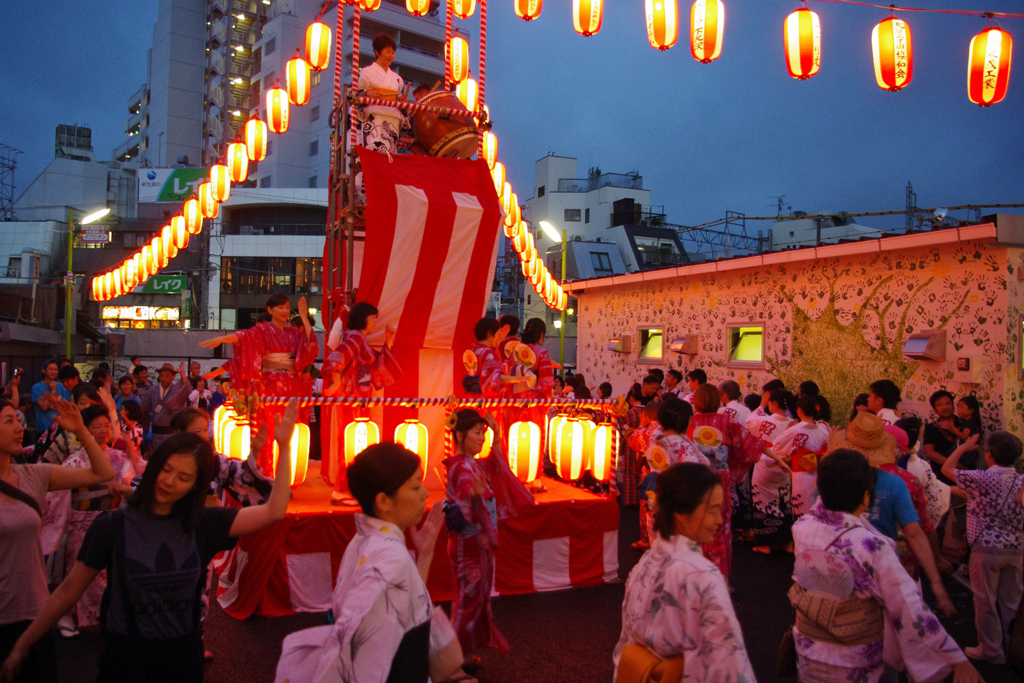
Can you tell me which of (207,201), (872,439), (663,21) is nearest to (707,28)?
(663,21)

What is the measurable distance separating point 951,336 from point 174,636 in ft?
28.2

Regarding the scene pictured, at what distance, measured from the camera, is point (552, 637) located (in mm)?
4777

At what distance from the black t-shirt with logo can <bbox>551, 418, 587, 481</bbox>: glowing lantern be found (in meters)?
4.24

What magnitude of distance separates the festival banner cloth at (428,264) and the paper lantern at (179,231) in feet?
23.0

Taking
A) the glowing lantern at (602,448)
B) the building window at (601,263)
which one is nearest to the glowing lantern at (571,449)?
the glowing lantern at (602,448)

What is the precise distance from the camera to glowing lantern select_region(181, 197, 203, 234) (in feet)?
38.0

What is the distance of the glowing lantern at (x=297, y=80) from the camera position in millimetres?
10641

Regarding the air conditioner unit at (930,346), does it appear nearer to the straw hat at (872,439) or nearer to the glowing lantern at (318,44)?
the straw hat at (872,439)

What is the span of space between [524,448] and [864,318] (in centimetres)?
562

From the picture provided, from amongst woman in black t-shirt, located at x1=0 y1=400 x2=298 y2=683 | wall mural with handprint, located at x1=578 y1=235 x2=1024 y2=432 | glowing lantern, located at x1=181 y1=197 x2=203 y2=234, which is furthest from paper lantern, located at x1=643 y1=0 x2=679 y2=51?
glowing lantern, located at x1=181 y1=197 x2=203 y2=234

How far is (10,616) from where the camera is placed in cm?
261

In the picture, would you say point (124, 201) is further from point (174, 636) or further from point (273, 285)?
point (174, 636)

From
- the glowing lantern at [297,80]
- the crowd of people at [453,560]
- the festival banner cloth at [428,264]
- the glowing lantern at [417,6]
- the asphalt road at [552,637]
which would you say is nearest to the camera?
the crowd of people at [453,560]

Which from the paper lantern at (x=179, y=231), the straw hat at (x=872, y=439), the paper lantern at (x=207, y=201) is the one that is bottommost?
the straw hat at (x=872, y=439)
